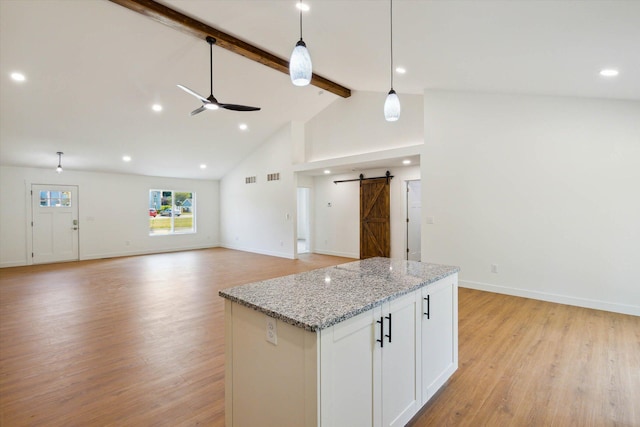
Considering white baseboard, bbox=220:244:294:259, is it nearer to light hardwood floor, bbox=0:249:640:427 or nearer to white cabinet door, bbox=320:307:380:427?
light hardwood floor, bbox=0:249:640:427

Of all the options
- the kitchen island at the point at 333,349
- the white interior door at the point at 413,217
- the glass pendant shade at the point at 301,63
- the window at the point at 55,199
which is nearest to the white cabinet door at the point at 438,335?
the kitchen island at the point at 333,349

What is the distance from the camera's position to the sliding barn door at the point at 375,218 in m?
7.53

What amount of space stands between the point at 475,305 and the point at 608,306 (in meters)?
1.65

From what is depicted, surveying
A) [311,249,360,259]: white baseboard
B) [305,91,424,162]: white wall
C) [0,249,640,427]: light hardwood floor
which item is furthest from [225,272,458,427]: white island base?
[311,249,360,259]: white baseboard

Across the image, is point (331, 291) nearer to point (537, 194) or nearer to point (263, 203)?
point (537, 194)

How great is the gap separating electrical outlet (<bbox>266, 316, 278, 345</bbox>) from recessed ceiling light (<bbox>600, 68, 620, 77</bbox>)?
3993 millimetres

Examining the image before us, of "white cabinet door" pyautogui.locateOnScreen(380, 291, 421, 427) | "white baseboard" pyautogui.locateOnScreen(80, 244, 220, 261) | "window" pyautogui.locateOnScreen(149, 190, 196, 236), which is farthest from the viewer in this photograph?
"window" pyautogui.locateOnScreen(149, 190, 196, 236)

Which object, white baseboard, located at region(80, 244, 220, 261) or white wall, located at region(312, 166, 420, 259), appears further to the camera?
white baseboard, located at region(80, 244, 220, 261)

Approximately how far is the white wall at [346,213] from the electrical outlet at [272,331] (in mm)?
Result: 6233

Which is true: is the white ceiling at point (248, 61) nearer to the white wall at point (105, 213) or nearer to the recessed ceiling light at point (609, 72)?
the recessed ceiling light at point (609, 72)

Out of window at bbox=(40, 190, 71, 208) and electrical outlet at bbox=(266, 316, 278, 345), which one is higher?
window at bbox=(40, 190, 71, 208)

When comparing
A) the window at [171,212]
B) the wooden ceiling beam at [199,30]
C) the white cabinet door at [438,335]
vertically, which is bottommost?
the white cabinet door at [438,335]

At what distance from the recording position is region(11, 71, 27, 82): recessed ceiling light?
14.9 ft

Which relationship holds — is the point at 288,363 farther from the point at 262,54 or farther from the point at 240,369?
the point at 262,54
